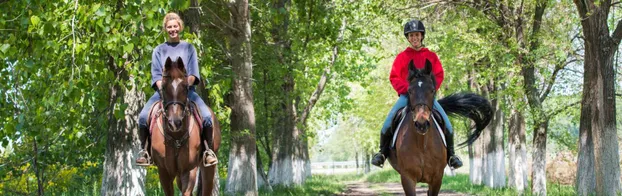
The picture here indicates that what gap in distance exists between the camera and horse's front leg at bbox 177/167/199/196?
844 centimetres

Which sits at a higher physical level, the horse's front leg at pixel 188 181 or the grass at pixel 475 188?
the horse's front leg at pixel 188 181

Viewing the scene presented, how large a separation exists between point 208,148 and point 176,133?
1.90 ft

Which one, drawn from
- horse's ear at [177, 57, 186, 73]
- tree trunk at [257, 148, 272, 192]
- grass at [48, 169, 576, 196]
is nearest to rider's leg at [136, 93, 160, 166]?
horse's ear at [177, 57, 186, 73]

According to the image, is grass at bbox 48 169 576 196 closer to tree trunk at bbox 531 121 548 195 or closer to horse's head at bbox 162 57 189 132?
tree trunk at bbox 531 121 548 195

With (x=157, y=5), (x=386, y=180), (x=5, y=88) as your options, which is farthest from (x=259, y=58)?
(x=386, y=180)

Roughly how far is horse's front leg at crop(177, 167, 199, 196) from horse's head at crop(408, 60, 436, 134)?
2587 mm

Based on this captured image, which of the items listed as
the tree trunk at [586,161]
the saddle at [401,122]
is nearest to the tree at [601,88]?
the tree trunk at [586,161]

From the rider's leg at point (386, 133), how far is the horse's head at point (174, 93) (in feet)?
9.36

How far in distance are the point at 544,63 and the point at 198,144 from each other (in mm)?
17460

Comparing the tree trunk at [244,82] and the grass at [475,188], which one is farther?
the grass at [475,188]

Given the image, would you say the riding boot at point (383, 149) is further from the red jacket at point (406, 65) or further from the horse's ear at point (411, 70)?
the horse's ear at point (411, 70)

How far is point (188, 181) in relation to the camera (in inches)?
336

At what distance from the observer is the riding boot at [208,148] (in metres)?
8.79

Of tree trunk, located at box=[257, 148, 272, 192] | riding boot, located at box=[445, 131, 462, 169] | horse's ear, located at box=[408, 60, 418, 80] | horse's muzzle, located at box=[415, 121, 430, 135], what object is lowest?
tree trunk, located at box=[257, 148, 272, 192]
